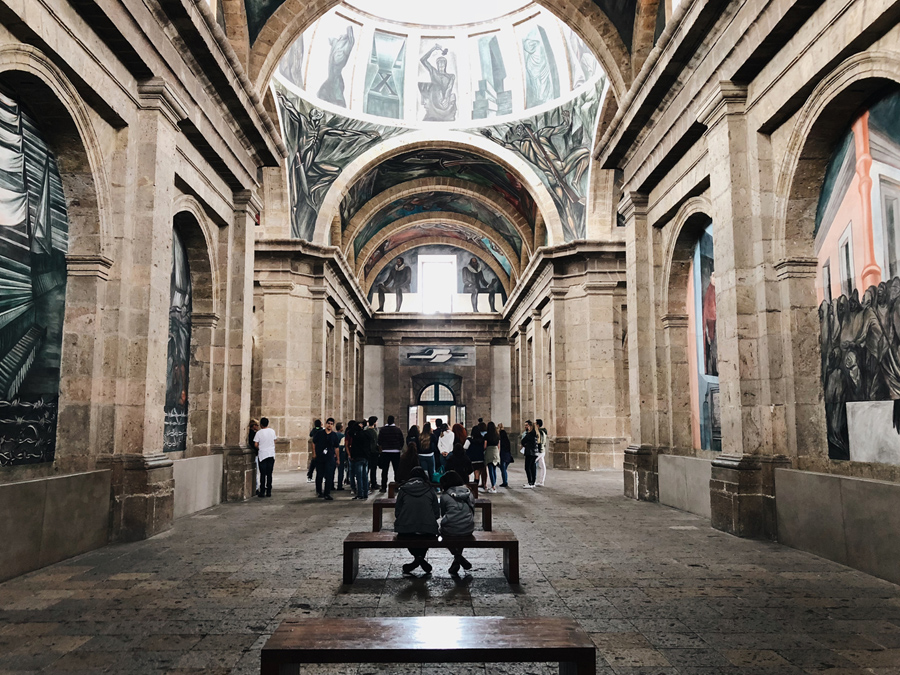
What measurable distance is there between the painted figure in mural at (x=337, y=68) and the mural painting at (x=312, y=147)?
59cm

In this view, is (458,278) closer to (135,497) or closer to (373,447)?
(373,447)

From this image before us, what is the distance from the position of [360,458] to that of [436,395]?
937 inches

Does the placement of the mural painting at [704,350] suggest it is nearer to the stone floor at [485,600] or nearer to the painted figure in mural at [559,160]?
the stone floor at [485,600]

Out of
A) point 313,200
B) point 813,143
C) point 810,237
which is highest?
point 313,200

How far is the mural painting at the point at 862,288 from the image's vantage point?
5.99 meters

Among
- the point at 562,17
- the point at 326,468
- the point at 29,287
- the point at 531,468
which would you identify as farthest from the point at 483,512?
the point at 562,17

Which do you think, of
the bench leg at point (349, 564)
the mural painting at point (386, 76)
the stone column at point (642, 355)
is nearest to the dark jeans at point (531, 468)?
the stone column at point (642, 355)

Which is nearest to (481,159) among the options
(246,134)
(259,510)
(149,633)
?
(246,134)

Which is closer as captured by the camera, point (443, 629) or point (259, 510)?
point (443, 629)

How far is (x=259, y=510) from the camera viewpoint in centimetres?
1023

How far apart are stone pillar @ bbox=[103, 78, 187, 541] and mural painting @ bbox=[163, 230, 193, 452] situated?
1360 millimetres

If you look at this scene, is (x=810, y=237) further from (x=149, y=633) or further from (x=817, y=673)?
(x=149, y=633)

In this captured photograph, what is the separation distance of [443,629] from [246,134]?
1047 cm

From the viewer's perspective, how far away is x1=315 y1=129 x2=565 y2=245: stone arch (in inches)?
839
